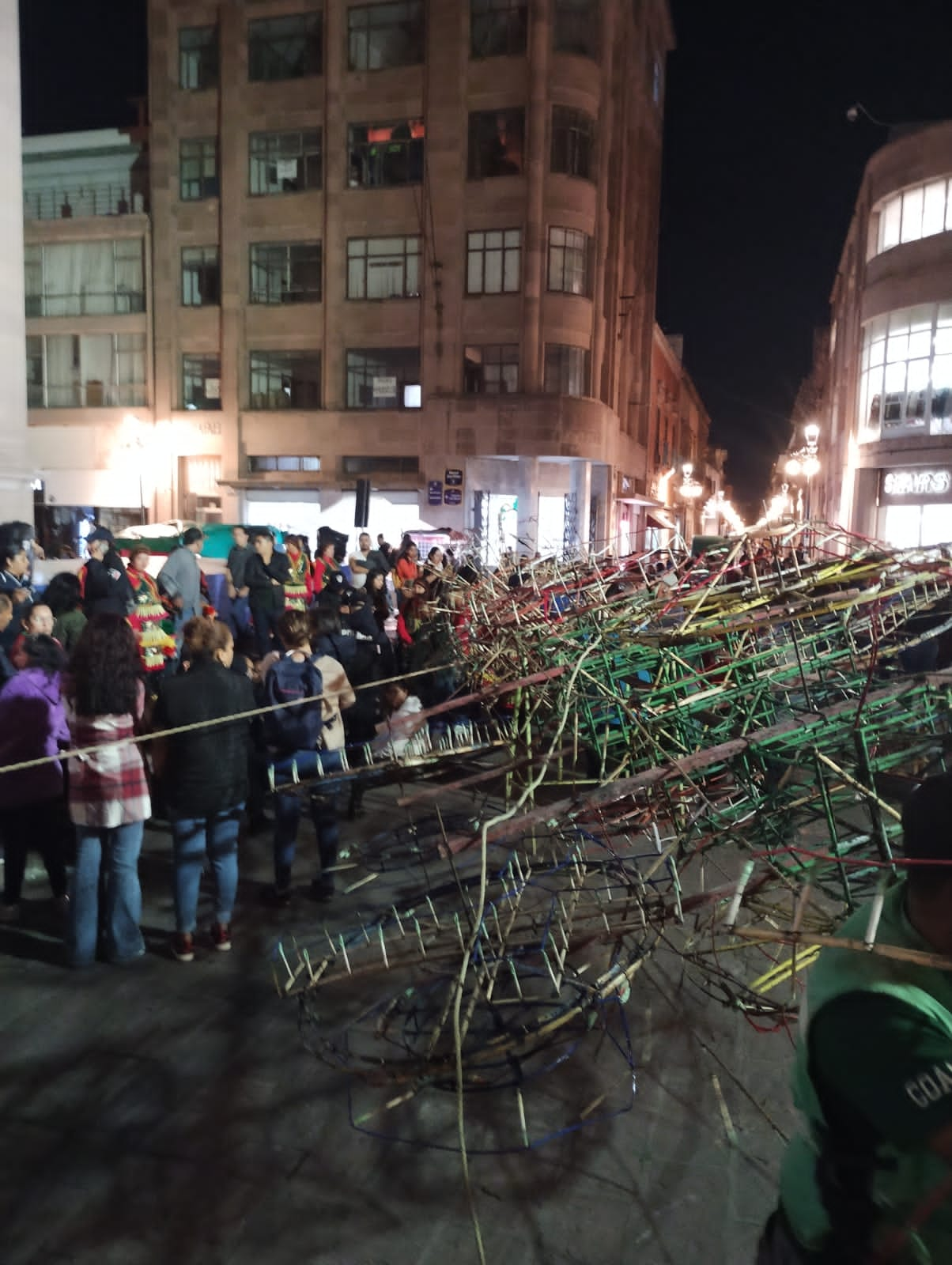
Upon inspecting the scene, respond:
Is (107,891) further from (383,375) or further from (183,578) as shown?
(383,375)

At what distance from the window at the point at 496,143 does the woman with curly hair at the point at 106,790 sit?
26.5 metres

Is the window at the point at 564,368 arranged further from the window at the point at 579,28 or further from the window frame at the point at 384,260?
the window at the point at 579,28

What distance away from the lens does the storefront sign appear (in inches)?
877

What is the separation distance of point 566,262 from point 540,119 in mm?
4149

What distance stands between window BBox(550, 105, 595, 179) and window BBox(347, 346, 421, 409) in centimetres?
730

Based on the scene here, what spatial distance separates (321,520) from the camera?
28.3 meters

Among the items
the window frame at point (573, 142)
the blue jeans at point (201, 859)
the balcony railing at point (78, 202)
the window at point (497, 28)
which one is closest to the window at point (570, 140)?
the window frame at point (573, 142)

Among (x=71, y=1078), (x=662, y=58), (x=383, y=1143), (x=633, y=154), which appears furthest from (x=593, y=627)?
(x=662, y=58)

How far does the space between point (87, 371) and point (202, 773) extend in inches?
1212

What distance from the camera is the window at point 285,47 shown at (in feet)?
91.2

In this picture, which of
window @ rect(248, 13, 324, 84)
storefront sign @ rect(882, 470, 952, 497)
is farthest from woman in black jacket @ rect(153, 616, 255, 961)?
window @ rect(248, 13, 324, 84)

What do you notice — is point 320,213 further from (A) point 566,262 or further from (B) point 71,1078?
(B) point 71,1078

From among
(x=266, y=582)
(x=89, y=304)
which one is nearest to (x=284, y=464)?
(x=89, y=304)

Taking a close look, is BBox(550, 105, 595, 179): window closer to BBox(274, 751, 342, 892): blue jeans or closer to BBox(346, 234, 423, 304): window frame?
BBox(346, 234, 423, 304): window frame
